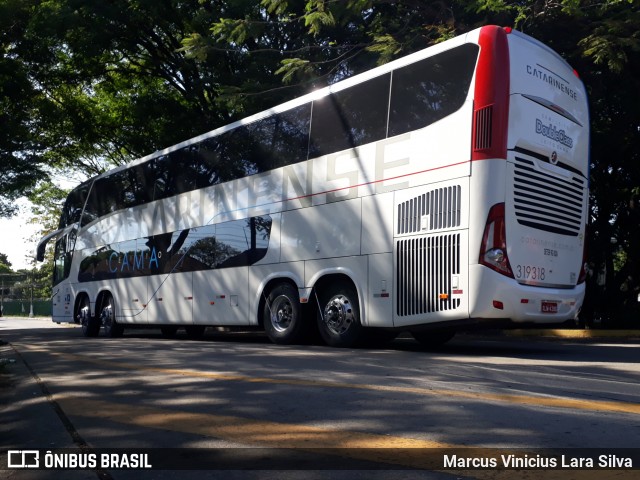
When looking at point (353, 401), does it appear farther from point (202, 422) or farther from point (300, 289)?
point (300, 289)

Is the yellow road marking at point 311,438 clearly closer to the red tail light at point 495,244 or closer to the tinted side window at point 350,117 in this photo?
the red tail light at point 495,244

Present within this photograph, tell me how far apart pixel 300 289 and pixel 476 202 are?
3843 mm

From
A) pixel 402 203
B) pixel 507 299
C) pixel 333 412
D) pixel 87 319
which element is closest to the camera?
pixel 333 412

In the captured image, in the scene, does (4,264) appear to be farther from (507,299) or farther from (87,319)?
(507,299)

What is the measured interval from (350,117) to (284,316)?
12.0 feet

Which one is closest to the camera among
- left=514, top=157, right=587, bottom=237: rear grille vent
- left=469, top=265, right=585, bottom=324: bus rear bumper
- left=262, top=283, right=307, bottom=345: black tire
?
left=469, top=265, right=585, bottom=324: bus rear bumper

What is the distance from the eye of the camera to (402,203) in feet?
33.3

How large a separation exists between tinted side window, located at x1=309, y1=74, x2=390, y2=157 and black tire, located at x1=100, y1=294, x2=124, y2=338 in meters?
8.54

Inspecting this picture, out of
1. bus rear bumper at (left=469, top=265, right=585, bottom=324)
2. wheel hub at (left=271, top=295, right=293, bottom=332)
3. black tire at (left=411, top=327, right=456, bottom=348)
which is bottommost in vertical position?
black tire at (left=411, top=327, right=456, bottom=348)

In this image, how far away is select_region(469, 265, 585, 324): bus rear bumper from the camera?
29.2 feet

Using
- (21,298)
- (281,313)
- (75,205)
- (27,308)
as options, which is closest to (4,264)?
(21,298)

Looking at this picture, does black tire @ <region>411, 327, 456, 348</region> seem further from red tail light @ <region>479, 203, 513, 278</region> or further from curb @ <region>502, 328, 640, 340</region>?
curb @ <region>502, 328, 640, 340</region>

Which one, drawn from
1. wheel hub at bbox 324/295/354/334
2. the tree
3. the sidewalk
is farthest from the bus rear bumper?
the tree

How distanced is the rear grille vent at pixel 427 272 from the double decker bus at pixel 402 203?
21mm
